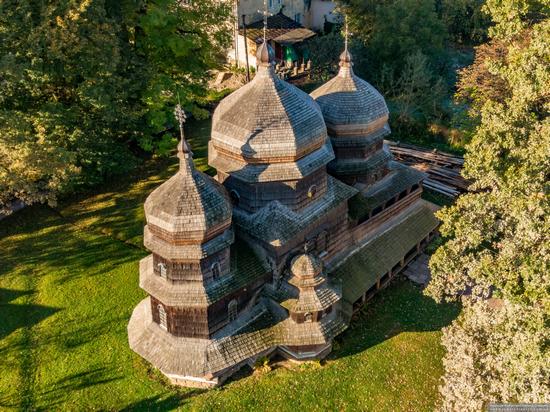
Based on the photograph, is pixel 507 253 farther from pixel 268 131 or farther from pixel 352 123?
pixel 268 131

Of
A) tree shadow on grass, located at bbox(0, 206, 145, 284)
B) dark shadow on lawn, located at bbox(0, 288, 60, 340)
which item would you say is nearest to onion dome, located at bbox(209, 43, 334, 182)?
tree shadow on grass, located at bbox(0, 206, 145, 284)

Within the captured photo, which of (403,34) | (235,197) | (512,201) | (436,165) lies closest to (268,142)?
(235,197)

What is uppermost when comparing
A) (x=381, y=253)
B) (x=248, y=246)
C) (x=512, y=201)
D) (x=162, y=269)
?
(x=512, y=201)

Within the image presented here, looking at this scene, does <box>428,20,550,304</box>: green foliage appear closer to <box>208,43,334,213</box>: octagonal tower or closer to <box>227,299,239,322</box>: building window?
<box>208,43,334,213</box>: octagonal tower

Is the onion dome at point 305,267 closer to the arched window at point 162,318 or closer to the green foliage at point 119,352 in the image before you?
the green foliage at point 119,352

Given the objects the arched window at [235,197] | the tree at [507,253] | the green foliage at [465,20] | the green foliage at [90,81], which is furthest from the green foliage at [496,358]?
the green foliage at [465,20]

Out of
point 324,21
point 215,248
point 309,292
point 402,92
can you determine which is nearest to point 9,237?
point 215,248
